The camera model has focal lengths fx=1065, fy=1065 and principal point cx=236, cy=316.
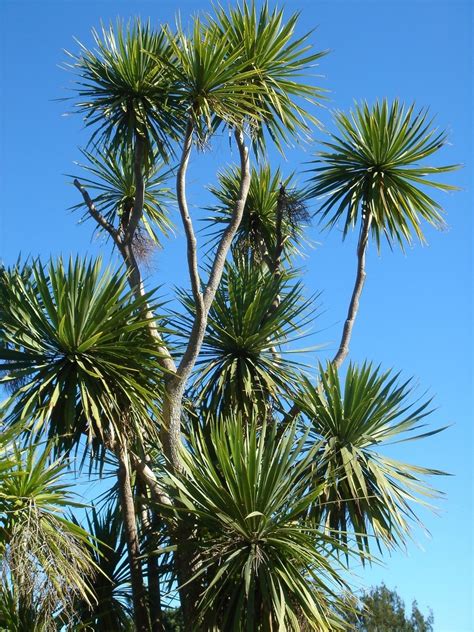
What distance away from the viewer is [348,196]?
12289 mm

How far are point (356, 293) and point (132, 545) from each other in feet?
12.3

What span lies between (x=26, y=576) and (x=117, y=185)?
574 cm

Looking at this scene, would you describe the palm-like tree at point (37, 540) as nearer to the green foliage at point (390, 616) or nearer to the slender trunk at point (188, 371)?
the slender trunk at point (188, 371)

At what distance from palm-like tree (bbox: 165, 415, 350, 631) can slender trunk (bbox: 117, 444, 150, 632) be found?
63 cm

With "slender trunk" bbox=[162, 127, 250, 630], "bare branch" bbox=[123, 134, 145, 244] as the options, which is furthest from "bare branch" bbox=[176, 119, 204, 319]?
"bare branch" bbox=[123, 134, 145, 244]

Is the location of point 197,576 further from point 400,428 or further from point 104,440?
point 400,428

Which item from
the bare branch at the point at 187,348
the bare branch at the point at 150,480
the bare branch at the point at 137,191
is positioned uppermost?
the bare branch at the point at 137,191

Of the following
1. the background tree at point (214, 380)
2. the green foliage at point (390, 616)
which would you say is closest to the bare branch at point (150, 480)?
the background tree at point (214, 380)

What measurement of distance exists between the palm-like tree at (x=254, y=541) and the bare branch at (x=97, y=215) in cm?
279

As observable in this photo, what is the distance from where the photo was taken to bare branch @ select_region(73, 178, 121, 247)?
428 inches

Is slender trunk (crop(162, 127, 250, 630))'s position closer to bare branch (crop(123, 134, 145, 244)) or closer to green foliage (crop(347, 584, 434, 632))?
bare branch (crop(123, 134, 145, 244))

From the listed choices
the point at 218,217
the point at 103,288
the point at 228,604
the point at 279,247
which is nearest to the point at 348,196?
the point at 279,247

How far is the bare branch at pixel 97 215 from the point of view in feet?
35.7

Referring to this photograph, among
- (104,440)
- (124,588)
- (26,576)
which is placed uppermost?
(104,440)
